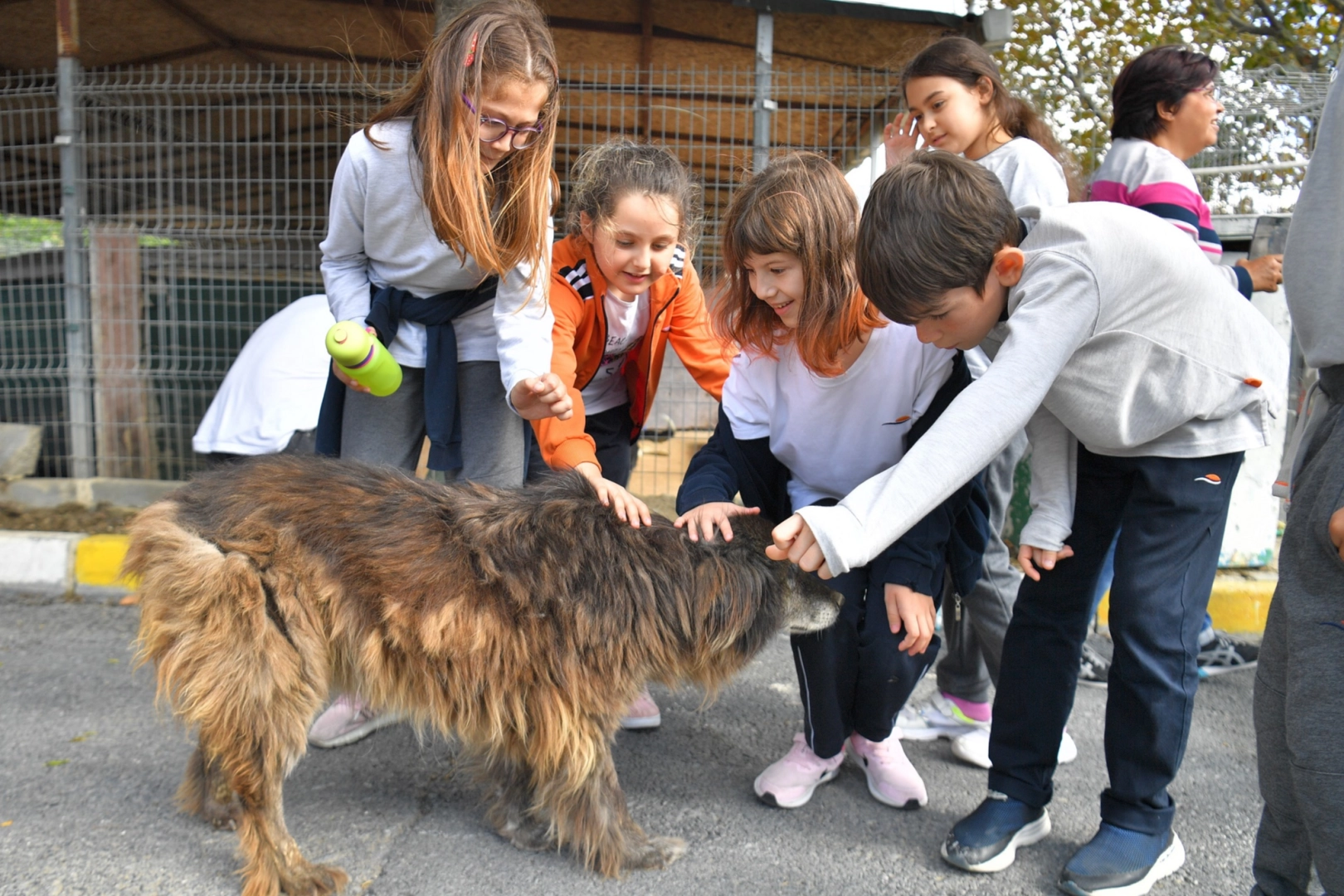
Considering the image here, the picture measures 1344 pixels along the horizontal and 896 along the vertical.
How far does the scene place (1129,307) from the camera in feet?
6.61

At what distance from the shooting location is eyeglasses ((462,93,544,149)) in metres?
2.58

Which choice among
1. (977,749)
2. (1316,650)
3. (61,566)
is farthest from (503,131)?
(61,566)

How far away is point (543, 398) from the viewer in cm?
259

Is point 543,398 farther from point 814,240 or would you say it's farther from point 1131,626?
point 1131,626

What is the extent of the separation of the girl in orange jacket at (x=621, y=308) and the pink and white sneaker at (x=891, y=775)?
104cm

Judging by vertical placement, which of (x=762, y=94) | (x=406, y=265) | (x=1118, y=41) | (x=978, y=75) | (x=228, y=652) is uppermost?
(x=1118, y=41)

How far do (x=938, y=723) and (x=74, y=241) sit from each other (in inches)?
214

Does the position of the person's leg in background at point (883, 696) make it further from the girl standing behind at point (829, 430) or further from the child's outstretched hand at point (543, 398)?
the child's outstretched hand at point (543, 398)

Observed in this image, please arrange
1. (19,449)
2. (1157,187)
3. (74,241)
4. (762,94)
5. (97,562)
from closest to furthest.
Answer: (1157,187), (97,562), (762,94), (74,241), (19,449)

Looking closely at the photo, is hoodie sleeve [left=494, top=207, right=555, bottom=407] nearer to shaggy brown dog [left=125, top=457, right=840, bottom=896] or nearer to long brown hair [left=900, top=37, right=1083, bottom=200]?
shaggy brown dog [left=125, top=457, right=840, bottom=896]

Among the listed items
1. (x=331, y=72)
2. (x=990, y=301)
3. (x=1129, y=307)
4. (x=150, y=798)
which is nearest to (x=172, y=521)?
(x=150, y=798)

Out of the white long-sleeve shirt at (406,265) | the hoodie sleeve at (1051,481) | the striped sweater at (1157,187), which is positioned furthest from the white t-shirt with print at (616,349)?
the striped sweater at (1157,187)

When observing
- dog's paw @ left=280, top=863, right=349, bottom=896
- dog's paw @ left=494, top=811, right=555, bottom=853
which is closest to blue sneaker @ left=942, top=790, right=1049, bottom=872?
dog's paw @ left=494, top=811, right=555, bottom=853

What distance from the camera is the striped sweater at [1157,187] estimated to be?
10.8 feet
